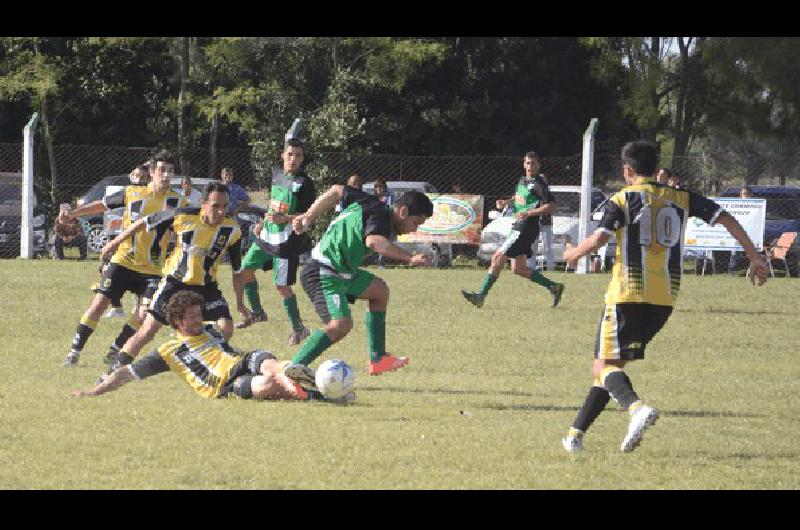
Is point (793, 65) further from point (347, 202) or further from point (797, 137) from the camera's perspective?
point (347, 202)

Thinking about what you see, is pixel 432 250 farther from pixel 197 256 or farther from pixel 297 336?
pixel 197 256

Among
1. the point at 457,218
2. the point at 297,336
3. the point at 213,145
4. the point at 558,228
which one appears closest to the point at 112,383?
the point at 297,336

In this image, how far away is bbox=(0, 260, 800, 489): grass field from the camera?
713cm

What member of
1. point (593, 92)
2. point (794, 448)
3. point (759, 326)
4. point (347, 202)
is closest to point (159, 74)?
point (593, 92)

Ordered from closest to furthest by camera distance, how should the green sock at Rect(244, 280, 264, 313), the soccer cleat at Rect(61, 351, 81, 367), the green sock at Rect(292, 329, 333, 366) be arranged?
the green sock at Rect(292, 329, 333, 366)
the soccer cleat at Rect(61, 351, 81, 367)
the green sock at Rect(244, 280, 264, 313)

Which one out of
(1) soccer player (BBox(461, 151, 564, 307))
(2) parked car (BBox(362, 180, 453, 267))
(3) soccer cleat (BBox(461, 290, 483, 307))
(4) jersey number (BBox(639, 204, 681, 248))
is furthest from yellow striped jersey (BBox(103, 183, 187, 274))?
(2) parked car (BBox(362, 180, 453, 267))

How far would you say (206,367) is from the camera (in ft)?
30.8

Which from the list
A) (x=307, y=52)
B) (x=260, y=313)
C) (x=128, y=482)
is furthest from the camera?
(x=307, y=52)

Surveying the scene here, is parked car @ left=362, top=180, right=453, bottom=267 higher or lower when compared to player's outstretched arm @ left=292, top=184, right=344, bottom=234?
lower

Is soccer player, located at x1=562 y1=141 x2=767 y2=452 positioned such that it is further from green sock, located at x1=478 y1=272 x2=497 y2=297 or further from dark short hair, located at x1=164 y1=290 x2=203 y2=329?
green sock, located at x1=478 y1=272 x2=497 y2=297

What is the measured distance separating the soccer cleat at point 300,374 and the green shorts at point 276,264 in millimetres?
4310

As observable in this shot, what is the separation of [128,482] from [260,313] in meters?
8.20

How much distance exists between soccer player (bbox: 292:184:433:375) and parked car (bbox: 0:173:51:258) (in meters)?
17.5

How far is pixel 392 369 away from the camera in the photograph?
1052 cm
